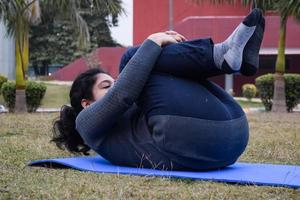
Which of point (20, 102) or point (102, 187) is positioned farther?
point (20, 102)

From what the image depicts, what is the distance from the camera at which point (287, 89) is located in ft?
49.5

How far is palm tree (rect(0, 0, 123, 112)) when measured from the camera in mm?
11315

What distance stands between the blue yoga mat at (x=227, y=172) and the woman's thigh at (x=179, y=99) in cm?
36

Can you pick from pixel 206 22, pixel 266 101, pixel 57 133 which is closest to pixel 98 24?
pixel 206 22

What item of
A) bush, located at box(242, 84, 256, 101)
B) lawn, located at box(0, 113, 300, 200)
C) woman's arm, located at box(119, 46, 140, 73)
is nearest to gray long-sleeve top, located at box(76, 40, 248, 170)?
woman's arm, located at box(119, 46, 140, 73)

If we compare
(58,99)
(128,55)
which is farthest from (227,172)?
(58,99)

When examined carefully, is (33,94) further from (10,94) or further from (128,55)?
(128,55)

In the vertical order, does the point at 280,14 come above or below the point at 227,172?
below

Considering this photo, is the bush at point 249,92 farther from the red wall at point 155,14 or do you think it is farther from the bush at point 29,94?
the bush at point 29,94

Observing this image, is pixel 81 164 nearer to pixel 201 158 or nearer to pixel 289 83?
pixel 201 158

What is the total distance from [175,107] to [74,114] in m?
0.94

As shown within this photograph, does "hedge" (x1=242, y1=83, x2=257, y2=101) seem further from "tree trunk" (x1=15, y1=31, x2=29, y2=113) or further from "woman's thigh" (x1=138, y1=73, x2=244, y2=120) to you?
"woman's thigh" (x1=138, y1=73, x2=244, y2=120)

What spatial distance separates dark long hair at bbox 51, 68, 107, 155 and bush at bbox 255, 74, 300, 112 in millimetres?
11398

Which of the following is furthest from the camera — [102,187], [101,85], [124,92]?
[101,85]
